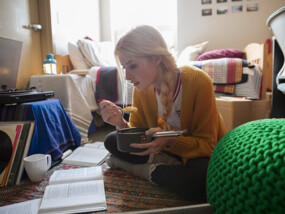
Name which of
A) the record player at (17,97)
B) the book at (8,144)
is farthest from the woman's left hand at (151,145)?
the record player at (17,97)

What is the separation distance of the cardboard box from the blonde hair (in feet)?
2.61

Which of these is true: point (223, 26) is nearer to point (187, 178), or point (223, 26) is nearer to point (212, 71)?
point (212, 71)

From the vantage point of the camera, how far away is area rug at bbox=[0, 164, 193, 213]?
757mm

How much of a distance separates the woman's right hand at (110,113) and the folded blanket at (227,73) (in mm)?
1285

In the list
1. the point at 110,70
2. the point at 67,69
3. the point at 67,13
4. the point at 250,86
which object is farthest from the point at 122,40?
the point at 67,13

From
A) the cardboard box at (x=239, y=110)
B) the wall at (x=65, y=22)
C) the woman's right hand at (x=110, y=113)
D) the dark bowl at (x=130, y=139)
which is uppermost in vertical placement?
the wall at (x=65, y=22)

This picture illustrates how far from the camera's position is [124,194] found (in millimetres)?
837

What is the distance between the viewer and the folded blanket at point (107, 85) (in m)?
2.03

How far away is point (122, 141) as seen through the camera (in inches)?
28.8

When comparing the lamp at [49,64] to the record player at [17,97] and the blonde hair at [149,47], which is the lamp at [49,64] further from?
the blonde hair at [149,47]

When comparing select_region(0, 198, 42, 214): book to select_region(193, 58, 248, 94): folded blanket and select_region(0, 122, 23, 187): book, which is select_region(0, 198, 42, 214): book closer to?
select_region(0, 122, 23, 187): book

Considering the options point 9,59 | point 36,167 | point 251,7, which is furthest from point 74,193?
point 251,7

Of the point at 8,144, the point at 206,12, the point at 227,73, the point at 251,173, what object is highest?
the point at 206,12

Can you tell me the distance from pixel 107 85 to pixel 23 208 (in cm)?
146
